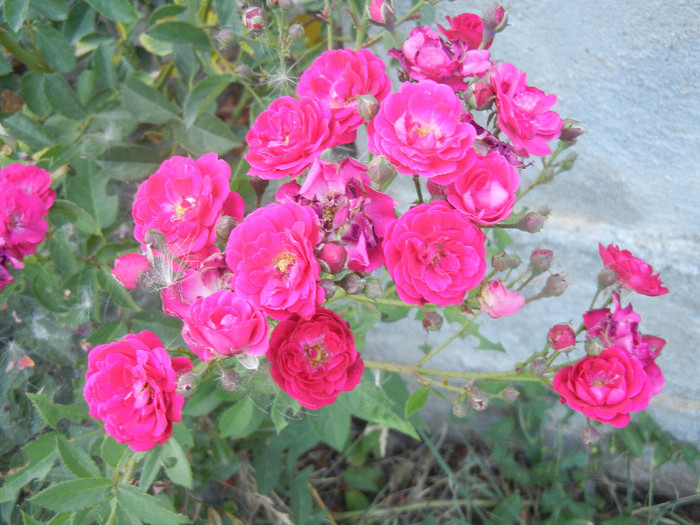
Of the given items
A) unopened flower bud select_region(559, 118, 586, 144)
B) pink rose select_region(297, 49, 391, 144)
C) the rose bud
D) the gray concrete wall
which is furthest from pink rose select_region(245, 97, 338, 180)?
the gray concrete wall

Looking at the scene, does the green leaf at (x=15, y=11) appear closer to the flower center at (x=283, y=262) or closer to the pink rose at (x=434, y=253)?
the flower center at (x=283, y=262)

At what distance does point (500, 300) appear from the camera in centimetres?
99

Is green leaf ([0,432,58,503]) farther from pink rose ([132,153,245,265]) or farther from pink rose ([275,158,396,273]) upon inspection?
pink rose ([275,158,396,273])

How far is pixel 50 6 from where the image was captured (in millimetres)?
1446

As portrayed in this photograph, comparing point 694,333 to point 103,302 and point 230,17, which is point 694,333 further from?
point 103,302

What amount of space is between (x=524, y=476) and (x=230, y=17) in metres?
1.70

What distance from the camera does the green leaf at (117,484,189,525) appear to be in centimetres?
107

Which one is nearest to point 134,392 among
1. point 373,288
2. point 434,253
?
point 373,288

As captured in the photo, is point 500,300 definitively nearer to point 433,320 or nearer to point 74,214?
point 433,320

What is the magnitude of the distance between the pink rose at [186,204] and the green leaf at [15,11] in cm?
52

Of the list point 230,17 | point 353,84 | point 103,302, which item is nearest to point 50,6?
point 230,17

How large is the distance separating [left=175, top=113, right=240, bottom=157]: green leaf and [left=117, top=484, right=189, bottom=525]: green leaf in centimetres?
83

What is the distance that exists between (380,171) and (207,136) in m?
0.77

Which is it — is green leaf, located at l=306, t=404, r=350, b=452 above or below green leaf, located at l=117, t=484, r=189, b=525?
below
